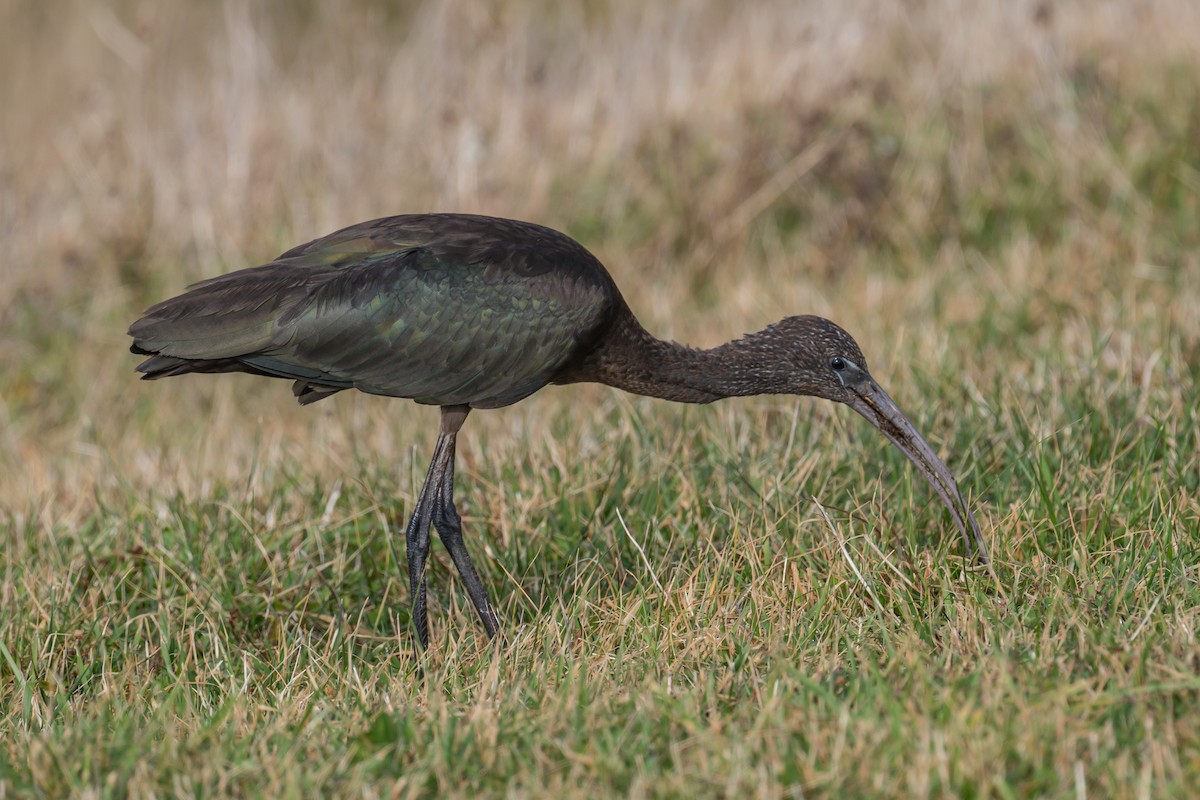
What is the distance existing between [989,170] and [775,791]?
5425 millimetres

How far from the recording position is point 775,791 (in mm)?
2787

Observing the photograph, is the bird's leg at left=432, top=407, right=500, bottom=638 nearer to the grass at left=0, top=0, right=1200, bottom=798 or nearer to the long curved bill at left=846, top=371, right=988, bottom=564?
the grass at left=0, top=0, right=1200, bottom=798

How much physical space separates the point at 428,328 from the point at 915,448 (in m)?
1.39

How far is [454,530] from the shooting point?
438 centimetres

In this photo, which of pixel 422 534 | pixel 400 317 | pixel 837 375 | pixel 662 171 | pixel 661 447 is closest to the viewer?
pixel 400 317

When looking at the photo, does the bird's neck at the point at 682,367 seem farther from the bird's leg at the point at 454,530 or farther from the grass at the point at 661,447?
the bird's leg at the point at 454,530

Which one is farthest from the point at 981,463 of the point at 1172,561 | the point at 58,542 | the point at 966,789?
the point at 58,542

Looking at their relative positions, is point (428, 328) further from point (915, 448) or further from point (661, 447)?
point (915, 448)

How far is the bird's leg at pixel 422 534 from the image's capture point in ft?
14.0

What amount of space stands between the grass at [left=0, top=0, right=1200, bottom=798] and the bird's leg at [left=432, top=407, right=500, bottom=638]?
6 cm

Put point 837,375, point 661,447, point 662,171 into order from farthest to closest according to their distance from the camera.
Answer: point 662,171, point 661,447, point 837,375

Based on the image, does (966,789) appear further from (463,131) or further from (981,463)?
(463,131)

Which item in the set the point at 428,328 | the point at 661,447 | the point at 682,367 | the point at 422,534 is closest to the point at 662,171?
the point at 661,447

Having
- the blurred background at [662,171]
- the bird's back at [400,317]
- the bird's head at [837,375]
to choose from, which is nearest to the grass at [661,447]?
the blurred background at [662,171]
